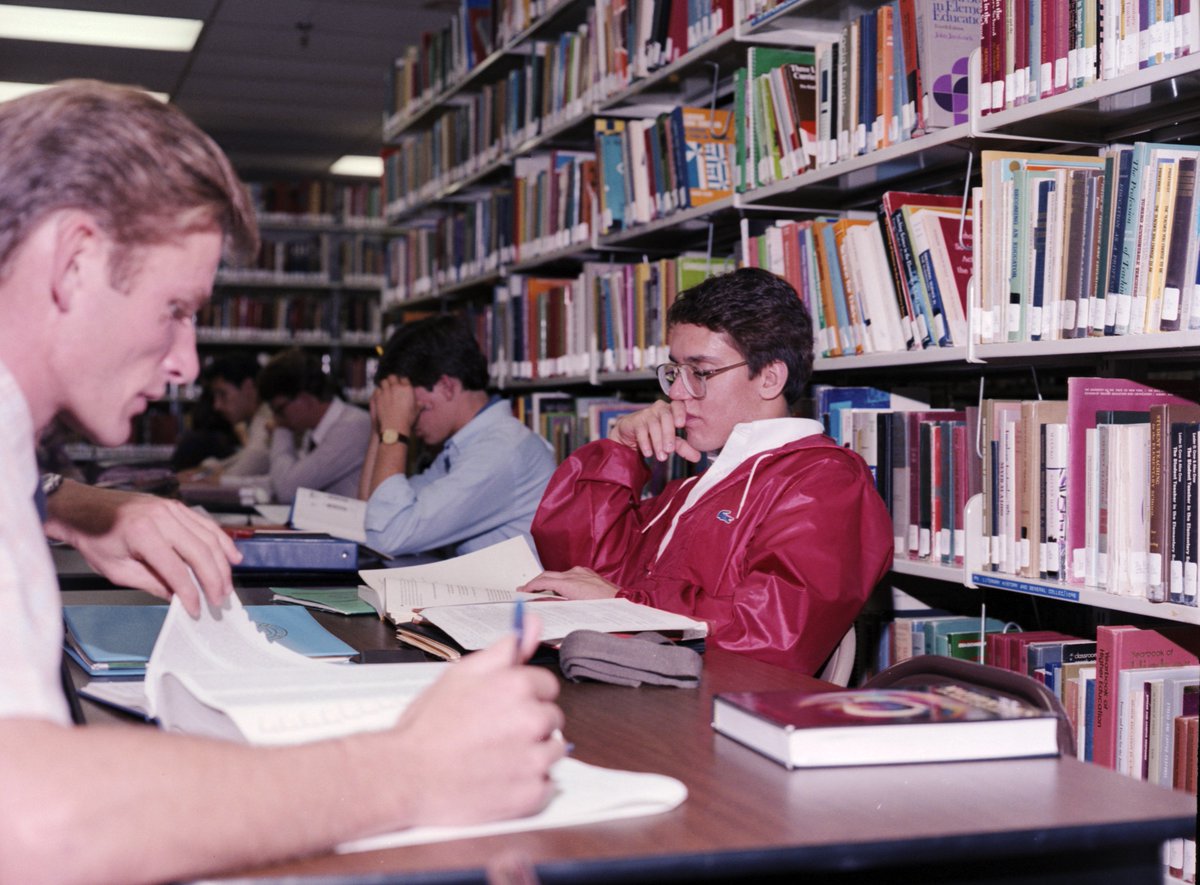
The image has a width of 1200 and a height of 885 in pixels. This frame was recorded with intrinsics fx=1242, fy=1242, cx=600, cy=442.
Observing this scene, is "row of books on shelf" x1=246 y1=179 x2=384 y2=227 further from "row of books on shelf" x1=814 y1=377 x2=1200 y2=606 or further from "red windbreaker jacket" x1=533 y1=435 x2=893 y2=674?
"row of books on shelf" x1=814 y1=377 x2=1200 y2=606

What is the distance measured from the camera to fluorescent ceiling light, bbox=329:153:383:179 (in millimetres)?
8078

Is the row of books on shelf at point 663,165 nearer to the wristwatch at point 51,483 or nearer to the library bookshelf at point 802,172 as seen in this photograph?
the library bookshelf at point 802,172

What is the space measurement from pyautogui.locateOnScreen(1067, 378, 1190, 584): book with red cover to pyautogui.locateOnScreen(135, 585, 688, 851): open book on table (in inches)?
42.4

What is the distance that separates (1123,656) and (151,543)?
1.27 metres

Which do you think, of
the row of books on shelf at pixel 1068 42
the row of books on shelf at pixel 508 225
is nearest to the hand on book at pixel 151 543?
the row of books on shelf at pixel 1068 42

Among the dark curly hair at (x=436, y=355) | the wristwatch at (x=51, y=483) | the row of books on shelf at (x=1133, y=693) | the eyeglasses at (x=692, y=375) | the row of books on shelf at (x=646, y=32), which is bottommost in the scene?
Result: the row of books on shelf at (x=1133, y=693)

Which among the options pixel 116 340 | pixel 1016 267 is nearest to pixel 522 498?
pixel 1016 267

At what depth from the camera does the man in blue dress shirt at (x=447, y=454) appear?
294 centimetres

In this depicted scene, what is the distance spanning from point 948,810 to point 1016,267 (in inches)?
48.8

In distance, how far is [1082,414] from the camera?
175cm

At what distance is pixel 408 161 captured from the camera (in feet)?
18.5

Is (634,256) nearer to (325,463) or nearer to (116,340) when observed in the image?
(325,463)

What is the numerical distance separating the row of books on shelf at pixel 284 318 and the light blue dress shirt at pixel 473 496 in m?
5.20

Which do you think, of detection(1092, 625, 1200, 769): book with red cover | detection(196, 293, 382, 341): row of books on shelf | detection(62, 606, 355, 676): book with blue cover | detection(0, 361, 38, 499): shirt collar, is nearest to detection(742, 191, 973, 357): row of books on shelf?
detection(1092, 625, 1200, 769): book with red cover
